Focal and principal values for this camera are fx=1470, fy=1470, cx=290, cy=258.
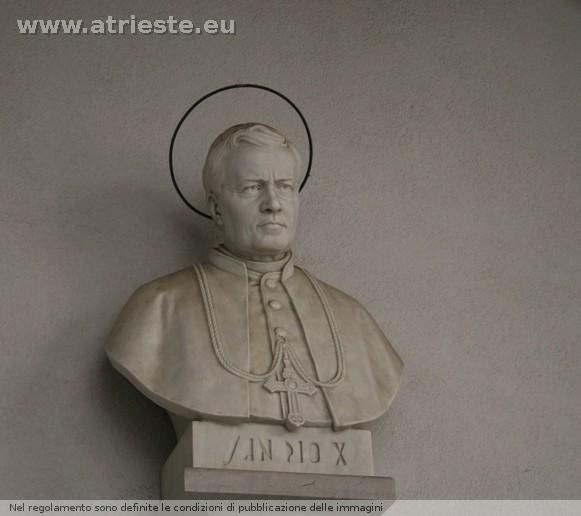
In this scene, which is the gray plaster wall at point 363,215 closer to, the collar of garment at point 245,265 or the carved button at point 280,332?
the collar of garment at point 245,265

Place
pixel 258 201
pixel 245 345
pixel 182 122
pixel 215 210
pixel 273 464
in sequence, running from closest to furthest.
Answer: pixel 273 464 < pixel 245 345 < pixel 258 201 < pixel 215 210 < pixel 182 122

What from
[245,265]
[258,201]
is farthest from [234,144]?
[245,265]

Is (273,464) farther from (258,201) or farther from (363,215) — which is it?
(363,215)

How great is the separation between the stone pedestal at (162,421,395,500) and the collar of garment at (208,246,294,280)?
484mm

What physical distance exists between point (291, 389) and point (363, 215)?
0.97 meters

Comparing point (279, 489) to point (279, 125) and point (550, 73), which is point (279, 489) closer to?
point (279, 125)

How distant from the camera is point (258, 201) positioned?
3.94 meters

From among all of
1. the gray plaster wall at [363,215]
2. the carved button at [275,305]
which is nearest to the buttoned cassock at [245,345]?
the carved button at [275,305]

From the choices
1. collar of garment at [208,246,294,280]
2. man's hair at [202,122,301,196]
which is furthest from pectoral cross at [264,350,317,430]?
man's hair at [202,122,301,196]

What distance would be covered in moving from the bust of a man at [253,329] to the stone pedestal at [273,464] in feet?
0.13

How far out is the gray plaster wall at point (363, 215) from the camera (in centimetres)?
407

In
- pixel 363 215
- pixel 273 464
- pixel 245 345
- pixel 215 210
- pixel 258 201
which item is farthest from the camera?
pixel 363 215

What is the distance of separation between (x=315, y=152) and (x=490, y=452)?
1.11m

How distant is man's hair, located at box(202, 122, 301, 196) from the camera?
13.1ft
